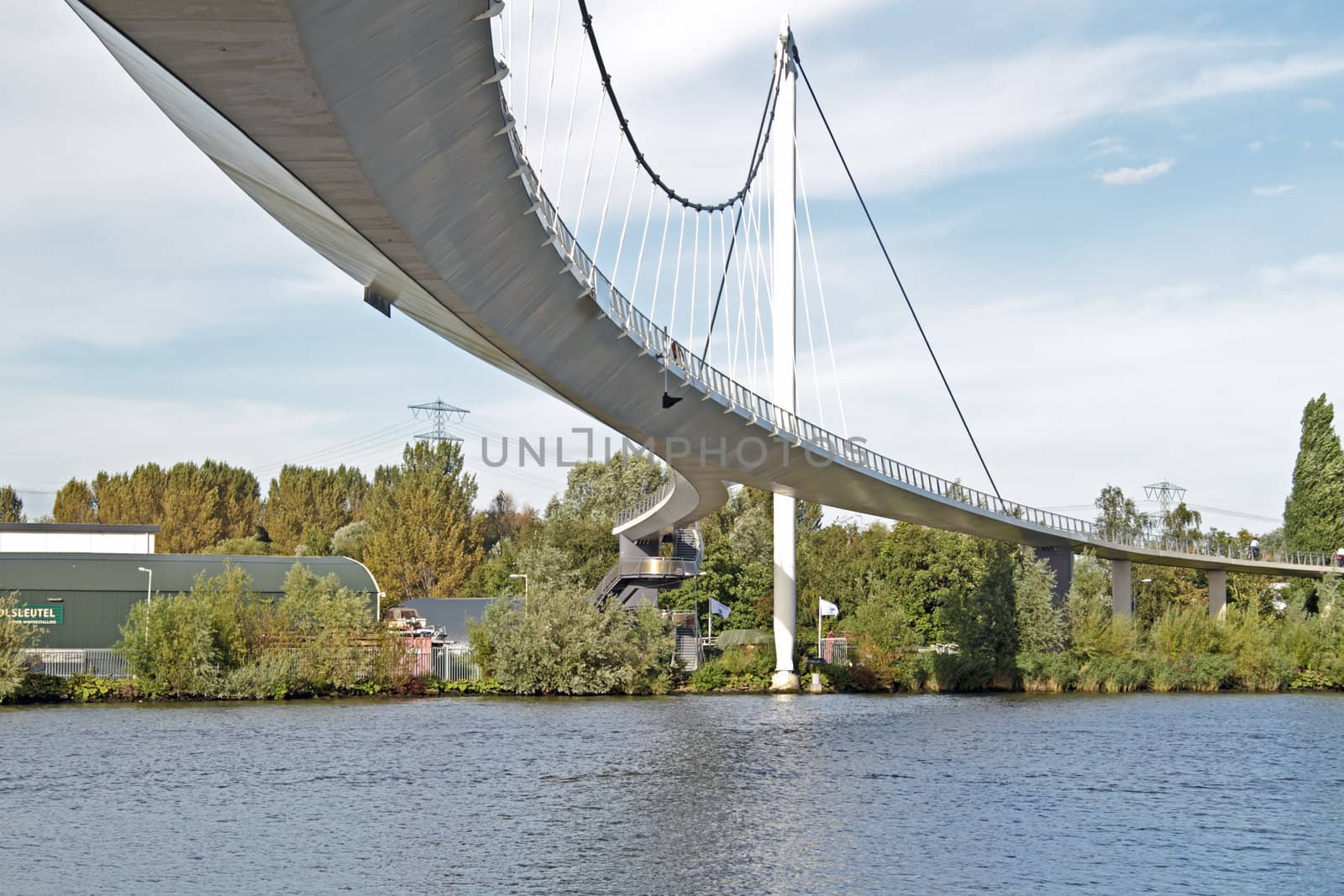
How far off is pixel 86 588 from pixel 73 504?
6310 cm

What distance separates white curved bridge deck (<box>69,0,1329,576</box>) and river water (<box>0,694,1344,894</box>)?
8567mm

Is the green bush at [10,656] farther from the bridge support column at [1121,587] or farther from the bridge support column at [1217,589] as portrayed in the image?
the bridge support column at [1217,589]

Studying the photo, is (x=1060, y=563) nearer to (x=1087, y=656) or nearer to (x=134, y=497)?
(x=1087, y=656)

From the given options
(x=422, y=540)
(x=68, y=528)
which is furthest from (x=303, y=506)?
(x=68, y=528)

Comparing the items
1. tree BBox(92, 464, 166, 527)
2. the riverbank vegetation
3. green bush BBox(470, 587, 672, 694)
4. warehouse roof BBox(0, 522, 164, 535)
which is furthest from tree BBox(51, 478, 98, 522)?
green bush BBox(470, 587, 672, 694)

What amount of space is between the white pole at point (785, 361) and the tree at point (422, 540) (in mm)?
41358

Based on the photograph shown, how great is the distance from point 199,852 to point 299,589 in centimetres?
3128

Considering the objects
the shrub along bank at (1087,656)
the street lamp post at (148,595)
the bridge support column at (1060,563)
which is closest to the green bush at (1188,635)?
the shrub along bank at (1087,656)

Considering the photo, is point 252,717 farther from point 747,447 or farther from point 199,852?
point 199,852

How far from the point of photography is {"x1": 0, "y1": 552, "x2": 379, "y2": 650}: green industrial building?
5269cm

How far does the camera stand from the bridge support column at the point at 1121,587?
67688 millimetres

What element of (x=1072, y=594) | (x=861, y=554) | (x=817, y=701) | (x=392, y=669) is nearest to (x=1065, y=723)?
(x=817, y=701)

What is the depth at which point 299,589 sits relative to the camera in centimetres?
4959

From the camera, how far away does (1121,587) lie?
68.4 meters
